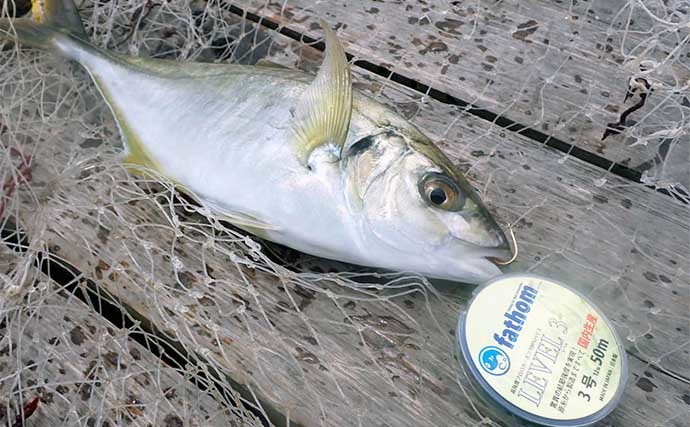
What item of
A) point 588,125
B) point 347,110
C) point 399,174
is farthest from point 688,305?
point 347,110

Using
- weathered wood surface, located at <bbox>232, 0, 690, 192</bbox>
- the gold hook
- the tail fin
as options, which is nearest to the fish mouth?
the gold hook

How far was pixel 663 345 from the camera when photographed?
1130 mm

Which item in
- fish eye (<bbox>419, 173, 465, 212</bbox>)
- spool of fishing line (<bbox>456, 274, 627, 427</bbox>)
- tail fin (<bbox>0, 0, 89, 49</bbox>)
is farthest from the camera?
tail fin (<bbox>0, 0, 89, 49</bbox>)

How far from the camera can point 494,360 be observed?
103cm

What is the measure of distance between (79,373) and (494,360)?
68 centimetres

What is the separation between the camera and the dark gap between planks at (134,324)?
1057 mm

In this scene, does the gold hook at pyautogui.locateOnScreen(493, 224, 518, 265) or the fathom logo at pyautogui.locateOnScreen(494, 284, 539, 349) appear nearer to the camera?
the fathom logo at pyautogui.locateOnScreen(494, 284, 539, 349)

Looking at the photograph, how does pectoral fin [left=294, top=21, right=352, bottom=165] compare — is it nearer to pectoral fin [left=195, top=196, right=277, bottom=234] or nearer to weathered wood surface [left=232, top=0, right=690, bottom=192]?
pectoral fin [left=195, top=196, right=277, bottom=234]

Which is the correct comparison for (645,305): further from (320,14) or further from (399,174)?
(320,14)

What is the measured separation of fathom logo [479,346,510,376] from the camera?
1.02 m

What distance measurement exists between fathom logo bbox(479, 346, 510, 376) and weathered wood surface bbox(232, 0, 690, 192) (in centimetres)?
59

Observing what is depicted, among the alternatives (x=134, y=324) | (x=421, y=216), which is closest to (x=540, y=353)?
(x=421, y=216)

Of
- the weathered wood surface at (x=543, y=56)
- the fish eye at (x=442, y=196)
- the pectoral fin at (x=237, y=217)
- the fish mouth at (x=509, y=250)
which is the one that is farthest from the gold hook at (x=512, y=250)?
the pectoral fin at (x=237, y=217)

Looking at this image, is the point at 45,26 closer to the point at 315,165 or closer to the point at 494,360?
the point at 315,165
